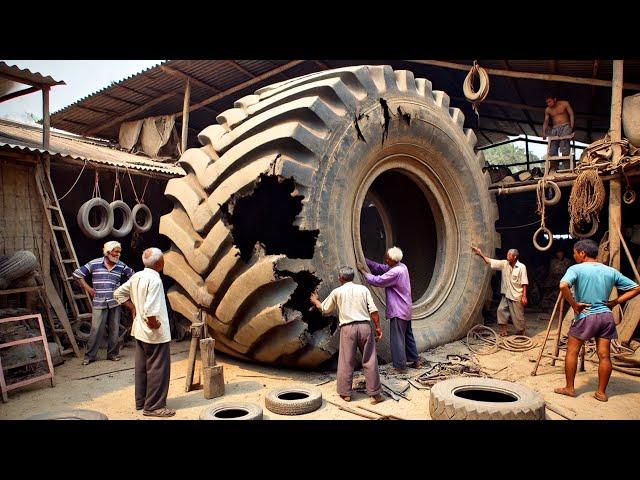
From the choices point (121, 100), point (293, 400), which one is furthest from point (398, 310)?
point (121, 100)

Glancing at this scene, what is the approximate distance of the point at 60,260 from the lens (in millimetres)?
5902

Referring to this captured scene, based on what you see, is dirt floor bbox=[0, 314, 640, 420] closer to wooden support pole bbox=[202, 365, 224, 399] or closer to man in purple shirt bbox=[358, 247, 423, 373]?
wooden support pole bbox=[202, 365, 224, 399]

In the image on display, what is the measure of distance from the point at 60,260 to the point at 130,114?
16.4 feet

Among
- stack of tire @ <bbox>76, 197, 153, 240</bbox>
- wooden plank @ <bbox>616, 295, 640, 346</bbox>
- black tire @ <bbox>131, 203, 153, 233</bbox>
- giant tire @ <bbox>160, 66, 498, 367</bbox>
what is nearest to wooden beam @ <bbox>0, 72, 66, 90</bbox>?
stack of tire @ <bbox>76, 197, 153, 240</bbox>

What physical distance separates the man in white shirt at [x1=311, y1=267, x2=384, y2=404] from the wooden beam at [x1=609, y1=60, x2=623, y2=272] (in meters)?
4.01

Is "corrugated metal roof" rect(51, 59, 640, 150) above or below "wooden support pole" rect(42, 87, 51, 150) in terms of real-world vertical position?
above

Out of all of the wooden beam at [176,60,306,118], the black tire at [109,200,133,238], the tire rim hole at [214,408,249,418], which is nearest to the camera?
the tire rim hole at [214,408,249,418]

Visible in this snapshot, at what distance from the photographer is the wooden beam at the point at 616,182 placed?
18.9 ft

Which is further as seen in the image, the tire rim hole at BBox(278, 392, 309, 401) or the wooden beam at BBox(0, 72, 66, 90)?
the wooden beam at BBox(0, 72, 66, 90)

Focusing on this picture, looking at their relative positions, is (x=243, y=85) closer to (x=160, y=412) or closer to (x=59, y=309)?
(x=59, y=309)

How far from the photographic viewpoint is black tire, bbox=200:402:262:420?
3.13 metres
